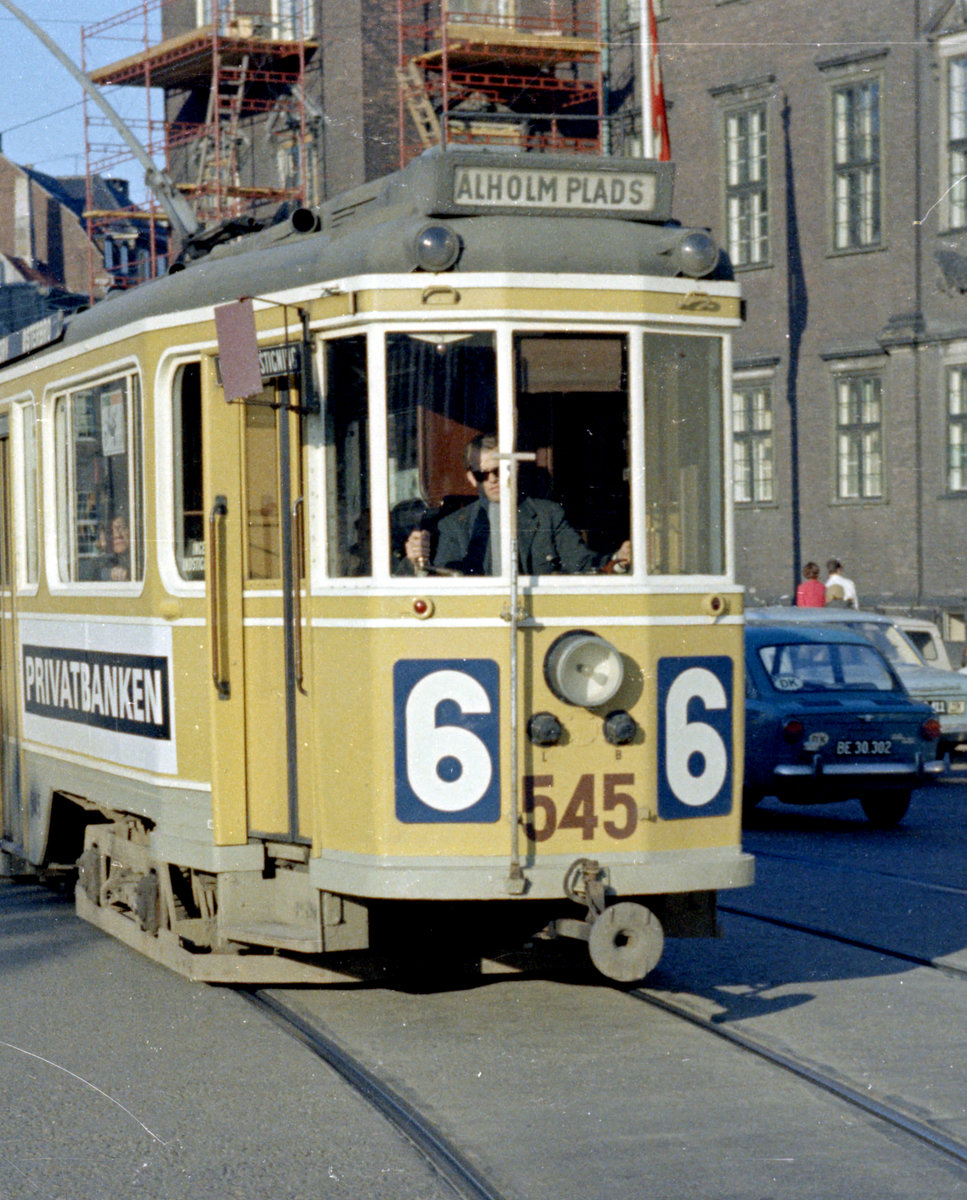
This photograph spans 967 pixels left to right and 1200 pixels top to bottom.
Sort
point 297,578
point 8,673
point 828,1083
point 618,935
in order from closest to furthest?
point 828,1083, point 618,935, point 297,578, point 8,673

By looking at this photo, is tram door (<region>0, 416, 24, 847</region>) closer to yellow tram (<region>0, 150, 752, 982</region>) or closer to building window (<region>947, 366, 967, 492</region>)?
yellow tram (<region>0, 150, 752, 982</region>)

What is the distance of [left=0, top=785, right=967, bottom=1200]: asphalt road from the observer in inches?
225

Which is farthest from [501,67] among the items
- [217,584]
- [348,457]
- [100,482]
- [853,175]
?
[348,457]

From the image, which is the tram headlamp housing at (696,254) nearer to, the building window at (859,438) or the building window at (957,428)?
the building window at (957,428)

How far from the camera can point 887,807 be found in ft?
50.3

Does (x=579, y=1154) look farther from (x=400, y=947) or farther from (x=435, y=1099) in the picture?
(x=400, y=947)

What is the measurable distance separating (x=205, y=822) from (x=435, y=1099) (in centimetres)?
202

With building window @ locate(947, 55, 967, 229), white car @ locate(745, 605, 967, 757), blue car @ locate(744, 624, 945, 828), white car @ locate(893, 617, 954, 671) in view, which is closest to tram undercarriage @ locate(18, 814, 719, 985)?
blue car @ locate(744, 624, 945, 828)

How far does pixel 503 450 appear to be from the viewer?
24.3ft

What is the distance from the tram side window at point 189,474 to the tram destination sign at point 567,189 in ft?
4.89

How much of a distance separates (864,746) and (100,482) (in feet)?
24.2

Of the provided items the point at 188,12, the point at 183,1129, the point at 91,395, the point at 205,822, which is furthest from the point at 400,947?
the point at 188,12

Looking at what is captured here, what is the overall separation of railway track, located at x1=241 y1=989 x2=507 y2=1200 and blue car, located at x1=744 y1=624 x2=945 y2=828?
713cm

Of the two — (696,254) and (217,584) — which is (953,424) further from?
(217,584)
